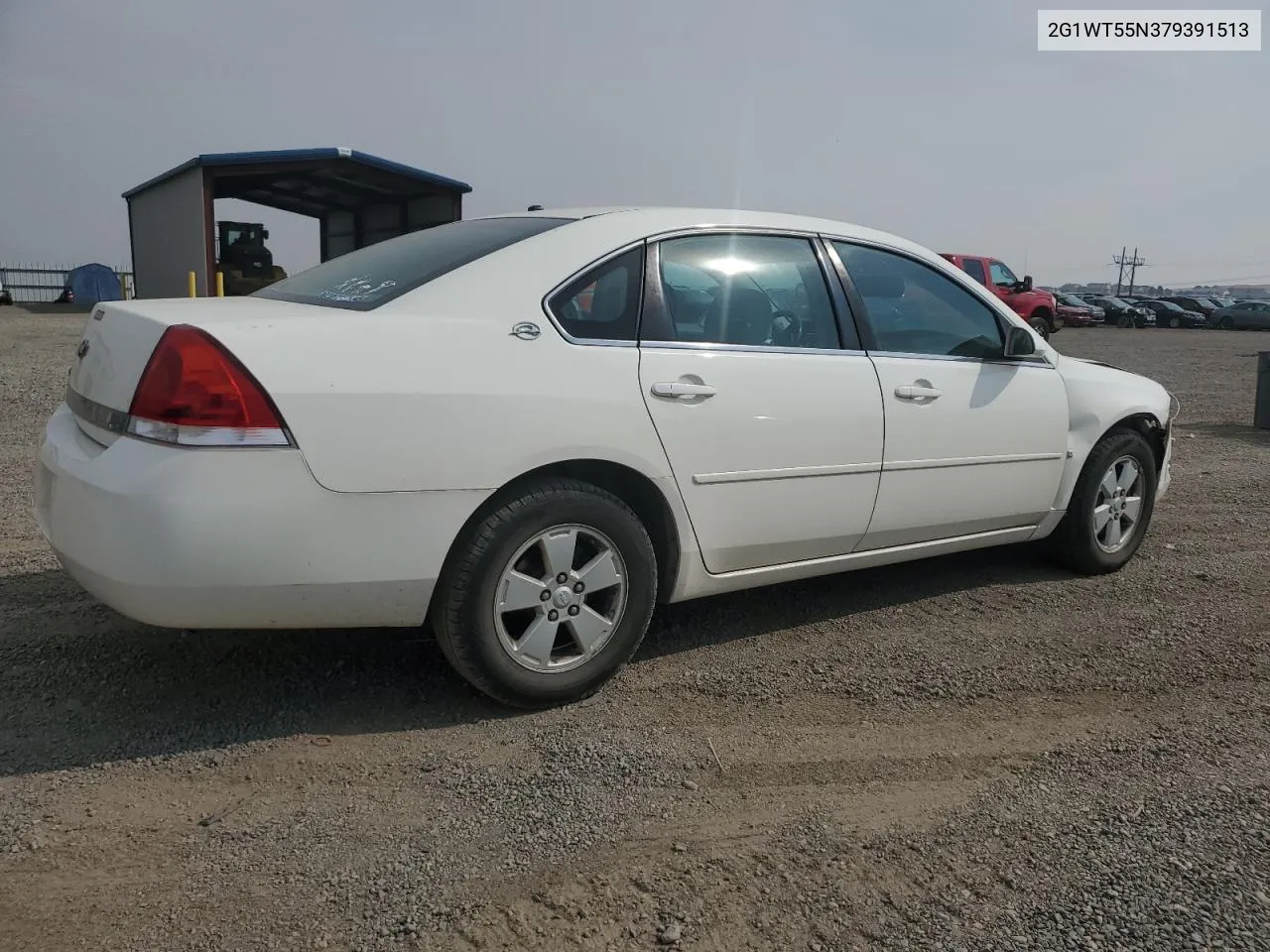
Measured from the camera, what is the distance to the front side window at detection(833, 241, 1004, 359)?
3.97 m

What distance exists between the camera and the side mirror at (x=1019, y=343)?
4.26 metres

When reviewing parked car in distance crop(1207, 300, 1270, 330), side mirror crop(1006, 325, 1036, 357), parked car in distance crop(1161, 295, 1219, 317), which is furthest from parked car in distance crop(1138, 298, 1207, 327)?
side mirror crop(1006, 325, 1036, 357)

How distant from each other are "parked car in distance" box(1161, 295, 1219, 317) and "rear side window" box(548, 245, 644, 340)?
5050 cm

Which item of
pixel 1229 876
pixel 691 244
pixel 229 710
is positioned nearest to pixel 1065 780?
pixel 1229 876

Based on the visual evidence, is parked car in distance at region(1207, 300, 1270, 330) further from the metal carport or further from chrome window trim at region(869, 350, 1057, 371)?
chrome window trim at region(869, 350, 1057, 371)

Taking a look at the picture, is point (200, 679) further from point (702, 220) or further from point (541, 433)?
point (702, 220)

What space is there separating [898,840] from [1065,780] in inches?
25.4

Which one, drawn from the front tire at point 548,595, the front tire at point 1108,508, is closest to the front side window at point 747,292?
the front tire at point 548,595

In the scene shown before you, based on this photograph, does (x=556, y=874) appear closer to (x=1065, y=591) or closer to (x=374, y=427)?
(x=374, y=427)

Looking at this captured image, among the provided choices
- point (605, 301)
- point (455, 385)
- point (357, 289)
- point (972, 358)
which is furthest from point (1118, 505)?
point (357, 289)

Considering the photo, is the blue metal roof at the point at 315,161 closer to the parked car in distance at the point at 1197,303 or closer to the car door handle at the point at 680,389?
the car door handle at the point at 680,389

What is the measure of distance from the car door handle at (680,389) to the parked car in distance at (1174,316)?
1943 inches

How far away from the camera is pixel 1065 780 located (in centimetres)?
289

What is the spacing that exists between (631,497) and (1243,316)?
50084 millimetres
